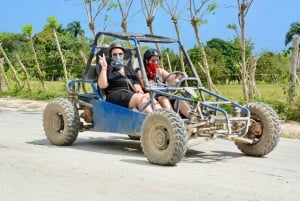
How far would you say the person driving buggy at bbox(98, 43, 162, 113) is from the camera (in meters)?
8.23

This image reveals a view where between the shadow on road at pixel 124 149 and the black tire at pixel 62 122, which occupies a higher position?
the black tire at pixel 62 122

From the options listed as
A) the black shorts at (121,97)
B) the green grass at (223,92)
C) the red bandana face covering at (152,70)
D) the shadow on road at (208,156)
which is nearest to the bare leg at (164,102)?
the black shorts at (121,97)

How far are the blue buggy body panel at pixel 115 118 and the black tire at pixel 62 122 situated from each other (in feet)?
1.06

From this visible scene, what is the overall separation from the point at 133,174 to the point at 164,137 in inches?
31.5

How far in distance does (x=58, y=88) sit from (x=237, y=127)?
1537 cm

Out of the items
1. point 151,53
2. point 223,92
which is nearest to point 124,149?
point 151,53

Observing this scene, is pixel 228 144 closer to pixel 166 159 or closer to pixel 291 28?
pixel 166 159

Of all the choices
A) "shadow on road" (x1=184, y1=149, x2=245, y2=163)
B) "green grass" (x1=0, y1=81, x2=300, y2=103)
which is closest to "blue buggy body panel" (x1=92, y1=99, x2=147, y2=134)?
"shadow on road" (x1=184, y1=149, x2=245, y2=163)

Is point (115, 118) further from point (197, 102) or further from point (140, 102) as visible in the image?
point (197, 102)

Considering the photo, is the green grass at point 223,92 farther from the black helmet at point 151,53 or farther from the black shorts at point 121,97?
the black shorts at point 121,97

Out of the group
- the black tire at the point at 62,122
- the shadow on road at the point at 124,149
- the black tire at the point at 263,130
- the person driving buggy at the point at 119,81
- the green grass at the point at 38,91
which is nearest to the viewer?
the black tire at the point at 263,130

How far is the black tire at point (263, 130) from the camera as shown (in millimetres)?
7910

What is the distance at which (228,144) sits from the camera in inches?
386

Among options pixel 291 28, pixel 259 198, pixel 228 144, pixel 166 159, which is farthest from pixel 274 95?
pixel 291 28
